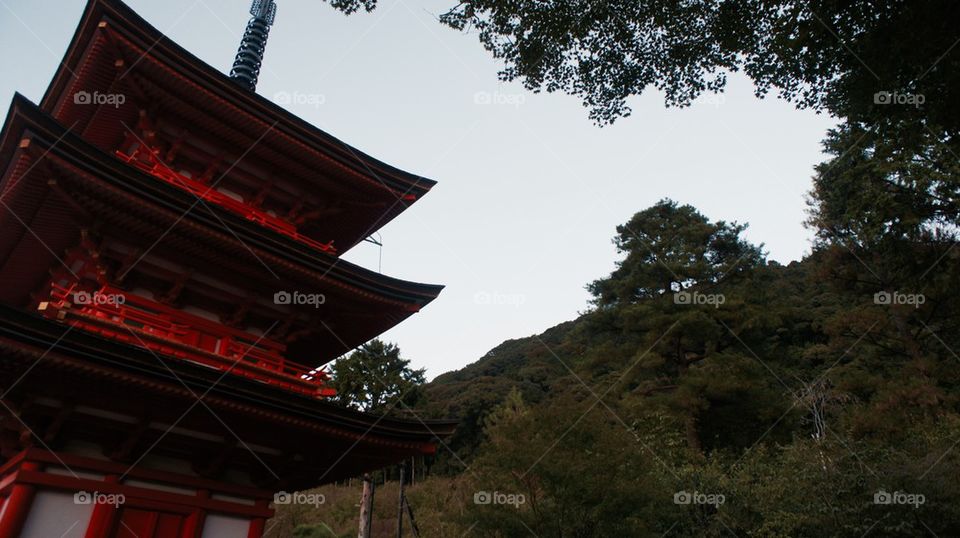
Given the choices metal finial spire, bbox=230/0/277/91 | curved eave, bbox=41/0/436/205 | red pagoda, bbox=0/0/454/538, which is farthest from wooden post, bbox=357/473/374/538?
metal finial spire, bbox=230/0/277/91

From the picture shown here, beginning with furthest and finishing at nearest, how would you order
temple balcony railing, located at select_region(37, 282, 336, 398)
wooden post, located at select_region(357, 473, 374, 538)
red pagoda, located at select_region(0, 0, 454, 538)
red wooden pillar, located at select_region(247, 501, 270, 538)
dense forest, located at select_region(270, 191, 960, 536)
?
wooden post, located at select_region(357, 473, 374, 538)
dense forest, located at select_region(270, 191, 960, 536)
red wooden pillar, located at select_region(247, 501, 270, 538)
temple balcony railing, located at select_region(37, 282, 336, 398)
red pagoda, located at select_region(0, 0, 454, 538)

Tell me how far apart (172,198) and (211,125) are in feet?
9.19

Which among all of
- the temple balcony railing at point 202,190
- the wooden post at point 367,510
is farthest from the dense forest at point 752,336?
the temple balcony railing at point 202,190

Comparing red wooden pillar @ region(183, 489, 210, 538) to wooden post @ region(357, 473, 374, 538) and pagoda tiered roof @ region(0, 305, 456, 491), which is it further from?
wooden post @ region(357, 473, 374, 538)

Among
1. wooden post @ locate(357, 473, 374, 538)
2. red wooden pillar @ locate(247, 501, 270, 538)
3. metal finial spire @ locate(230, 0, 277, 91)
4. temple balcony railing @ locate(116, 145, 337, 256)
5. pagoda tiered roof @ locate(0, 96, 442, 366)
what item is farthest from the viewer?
wooden post @ locate(357, 473, 374, 538)

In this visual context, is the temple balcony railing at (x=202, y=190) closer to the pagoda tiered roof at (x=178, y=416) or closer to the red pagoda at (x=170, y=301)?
the red pagoda at (x=170, y=301)

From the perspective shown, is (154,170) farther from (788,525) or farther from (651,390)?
(651,390)

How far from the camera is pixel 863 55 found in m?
6.76

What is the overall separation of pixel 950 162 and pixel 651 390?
16.7 m

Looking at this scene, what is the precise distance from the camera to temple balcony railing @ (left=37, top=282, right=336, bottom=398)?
782 centimetres

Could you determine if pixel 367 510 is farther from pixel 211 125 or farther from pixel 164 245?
pixel 211 125

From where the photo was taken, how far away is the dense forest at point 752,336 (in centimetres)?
784

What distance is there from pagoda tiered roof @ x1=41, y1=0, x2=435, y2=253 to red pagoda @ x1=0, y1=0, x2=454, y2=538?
0.04 meters

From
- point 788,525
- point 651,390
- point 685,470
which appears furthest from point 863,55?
point 651,390
